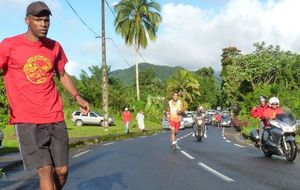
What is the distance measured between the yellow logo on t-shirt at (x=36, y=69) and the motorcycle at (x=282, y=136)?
898cm

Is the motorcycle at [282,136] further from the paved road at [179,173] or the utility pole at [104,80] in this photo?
the utility pole at [104,80]

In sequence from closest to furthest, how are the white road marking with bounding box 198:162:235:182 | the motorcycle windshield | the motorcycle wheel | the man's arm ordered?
1. the man's arm
2. the white road marking with bounding box 198:162:235:182
3. the motorcycle wheel
4. the motorcycle windshield

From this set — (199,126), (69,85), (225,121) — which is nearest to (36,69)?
(69,85)

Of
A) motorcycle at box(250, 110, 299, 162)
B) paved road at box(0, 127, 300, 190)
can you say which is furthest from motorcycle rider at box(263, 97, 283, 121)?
paved road at box(0, 127, 300, 190)

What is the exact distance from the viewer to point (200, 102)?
121 meters

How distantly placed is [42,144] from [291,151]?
906 cm

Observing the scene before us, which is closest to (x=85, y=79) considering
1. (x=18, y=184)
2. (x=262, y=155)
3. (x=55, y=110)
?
(x=262, y=155)

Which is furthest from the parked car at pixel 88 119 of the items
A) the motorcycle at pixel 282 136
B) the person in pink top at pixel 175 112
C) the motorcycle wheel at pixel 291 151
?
the motorcycle wheel at pixel 291 151

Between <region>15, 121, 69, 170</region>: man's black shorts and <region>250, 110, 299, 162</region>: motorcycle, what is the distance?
28.8 feet

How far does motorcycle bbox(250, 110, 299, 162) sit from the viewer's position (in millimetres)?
12703

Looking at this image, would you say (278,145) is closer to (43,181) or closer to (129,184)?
(129,184)

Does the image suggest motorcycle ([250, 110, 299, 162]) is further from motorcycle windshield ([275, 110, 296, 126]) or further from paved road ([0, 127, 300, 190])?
paved road ([0, 127, 300, 190])

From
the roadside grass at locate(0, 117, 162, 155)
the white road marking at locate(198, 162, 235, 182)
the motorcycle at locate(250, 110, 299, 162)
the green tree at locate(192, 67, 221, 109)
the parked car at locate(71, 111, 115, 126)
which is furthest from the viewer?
the green tree at locate(192, 67, 221, 109)

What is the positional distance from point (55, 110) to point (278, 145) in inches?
367
